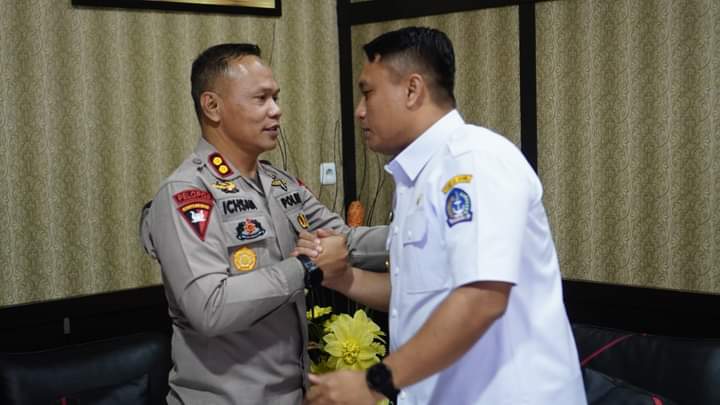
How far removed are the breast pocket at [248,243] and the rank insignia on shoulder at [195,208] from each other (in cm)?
7

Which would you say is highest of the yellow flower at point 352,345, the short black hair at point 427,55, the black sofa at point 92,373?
the short black hair at point 427,55

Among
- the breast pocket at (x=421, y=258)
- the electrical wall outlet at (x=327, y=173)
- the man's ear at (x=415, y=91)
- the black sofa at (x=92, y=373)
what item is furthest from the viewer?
the electrical wall outlet at (x=327, y=173)

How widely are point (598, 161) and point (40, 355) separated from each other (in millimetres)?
2291

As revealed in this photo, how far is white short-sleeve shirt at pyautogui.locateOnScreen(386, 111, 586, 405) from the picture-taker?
1311mm

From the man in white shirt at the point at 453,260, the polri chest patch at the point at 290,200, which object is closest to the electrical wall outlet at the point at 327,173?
the polri chest patch at the point at 290,200

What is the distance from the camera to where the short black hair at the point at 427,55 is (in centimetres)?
156

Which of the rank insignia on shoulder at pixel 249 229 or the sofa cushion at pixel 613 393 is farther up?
the rank insignia on shoulder at pixel 249 229

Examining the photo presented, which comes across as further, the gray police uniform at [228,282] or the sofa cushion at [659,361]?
the sofa cushion at [659,361]

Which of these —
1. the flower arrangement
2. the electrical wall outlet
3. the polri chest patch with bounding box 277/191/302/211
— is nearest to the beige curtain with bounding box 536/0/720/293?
the electrical wall outlet

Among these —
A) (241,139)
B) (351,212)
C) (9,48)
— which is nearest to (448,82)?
(241,139)

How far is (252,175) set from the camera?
6.53 feet

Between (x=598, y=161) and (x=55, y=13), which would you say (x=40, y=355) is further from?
(x=598, y=161)

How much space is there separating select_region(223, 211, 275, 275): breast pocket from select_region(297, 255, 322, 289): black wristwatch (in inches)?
4.2

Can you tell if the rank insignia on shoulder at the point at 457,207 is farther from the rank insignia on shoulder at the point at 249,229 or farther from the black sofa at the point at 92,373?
the black sofa at the point at 92,373
